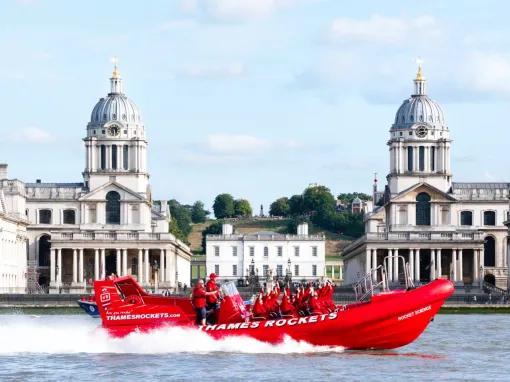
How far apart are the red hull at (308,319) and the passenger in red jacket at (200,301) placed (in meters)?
0.38

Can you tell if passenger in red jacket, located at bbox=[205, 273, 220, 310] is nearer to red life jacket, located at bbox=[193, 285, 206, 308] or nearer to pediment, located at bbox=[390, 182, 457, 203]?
red life jacket, located at bbox=[193, 285, 206, 308]

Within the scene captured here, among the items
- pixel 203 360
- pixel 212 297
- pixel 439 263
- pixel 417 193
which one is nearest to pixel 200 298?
pixel 212 297

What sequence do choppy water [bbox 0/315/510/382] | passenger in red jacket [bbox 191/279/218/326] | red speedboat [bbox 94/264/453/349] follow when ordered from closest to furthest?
1. choppy water [bbox 0/315/510/382]
2. passenger in red jacket [bbox 191/279/218/326]
3. red speedboat [bbox 94/264/453/349]

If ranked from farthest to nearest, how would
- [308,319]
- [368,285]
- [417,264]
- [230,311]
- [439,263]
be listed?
[417,264] < [439,263] < [368,285] < [230,311] < [308,319]

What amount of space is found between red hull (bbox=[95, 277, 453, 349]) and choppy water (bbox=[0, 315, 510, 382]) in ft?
1.39

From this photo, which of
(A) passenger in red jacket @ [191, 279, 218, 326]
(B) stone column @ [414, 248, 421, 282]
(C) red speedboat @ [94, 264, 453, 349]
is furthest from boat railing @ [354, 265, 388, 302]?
(B) stone column @ [414, 248, 421, 282]

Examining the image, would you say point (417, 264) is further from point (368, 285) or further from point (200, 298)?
point (200, 298)

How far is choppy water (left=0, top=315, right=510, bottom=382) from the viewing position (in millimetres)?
69375

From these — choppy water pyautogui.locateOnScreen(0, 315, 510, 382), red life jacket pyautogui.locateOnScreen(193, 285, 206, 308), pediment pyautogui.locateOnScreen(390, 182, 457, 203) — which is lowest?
choppy water pyautogui.locateOnScreen(0, 315, 510, 382)

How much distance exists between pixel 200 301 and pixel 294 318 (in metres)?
3.83

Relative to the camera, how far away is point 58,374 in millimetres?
69875

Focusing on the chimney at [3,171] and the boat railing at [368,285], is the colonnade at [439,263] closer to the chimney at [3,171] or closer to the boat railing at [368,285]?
the chimney at [3,171]

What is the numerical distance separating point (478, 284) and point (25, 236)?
4784 centimetres

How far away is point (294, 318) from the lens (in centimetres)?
7562
